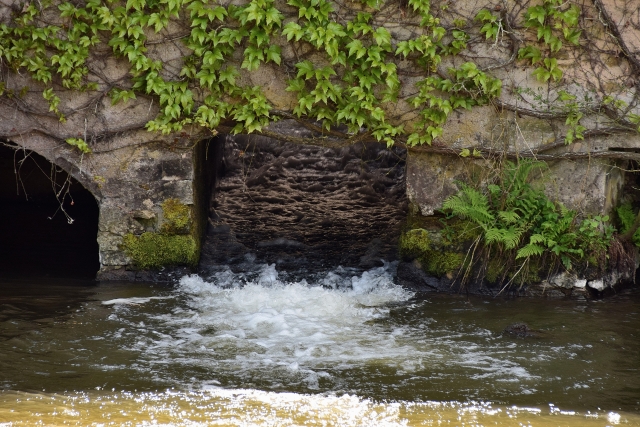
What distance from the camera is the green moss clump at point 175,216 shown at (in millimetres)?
7820

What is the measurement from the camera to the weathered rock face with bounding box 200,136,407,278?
899 cm

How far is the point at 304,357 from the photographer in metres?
5.57

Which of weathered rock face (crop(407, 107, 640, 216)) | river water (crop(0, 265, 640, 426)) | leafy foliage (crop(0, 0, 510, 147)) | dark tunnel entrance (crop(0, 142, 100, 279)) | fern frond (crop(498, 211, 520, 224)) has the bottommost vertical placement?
river water (crop(0, 265, 640, 426))

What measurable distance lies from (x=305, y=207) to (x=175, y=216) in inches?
112

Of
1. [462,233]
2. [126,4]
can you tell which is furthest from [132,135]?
[462,233]

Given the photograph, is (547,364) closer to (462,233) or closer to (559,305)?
(559,305)

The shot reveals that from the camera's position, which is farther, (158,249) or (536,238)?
(158,249)

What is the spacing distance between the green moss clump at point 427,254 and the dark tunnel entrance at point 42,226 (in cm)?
373

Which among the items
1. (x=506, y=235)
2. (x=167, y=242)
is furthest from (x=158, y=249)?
(x=506, y=235)

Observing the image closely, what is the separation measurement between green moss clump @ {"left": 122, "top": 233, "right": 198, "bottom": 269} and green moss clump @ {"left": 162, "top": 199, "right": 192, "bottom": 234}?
112mm

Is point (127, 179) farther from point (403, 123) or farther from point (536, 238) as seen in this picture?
point (536, 238)

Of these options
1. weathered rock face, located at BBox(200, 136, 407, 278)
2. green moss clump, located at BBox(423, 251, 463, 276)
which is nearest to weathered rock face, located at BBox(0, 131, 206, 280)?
weathered rock face, located at BBox(200, 136, 407, 278)

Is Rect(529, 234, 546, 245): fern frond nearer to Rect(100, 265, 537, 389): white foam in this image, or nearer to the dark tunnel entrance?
Rect(100, 265, 537, 389): white foam

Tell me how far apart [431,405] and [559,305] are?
3065mm
